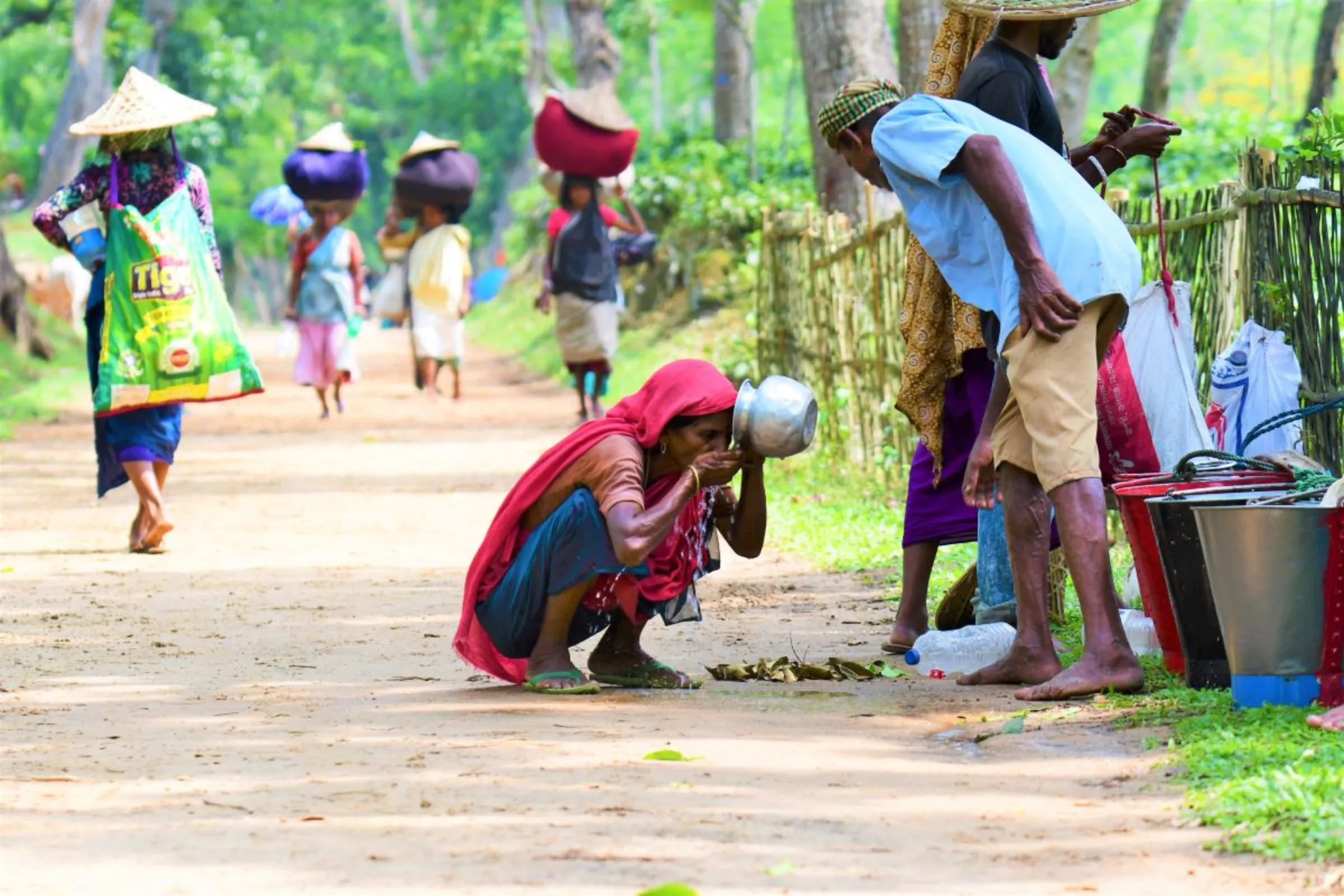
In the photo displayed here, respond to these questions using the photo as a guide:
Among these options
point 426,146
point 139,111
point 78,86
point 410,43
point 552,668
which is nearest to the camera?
point 552,668

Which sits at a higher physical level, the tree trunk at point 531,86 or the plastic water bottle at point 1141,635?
the tree trunk at point 531,86

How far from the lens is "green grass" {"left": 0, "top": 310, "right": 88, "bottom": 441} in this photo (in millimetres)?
17250

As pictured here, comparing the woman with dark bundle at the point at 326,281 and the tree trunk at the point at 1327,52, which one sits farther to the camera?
the tree trunk at the point at 1327,52

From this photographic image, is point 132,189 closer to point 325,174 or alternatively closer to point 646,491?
point 646,491

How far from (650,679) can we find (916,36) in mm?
7591

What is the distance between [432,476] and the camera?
Answer: 12.6 metres

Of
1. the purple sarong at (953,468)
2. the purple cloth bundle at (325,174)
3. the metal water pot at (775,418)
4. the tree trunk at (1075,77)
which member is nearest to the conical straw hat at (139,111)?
the purple sarong at (953,468)

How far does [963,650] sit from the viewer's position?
5762 millimetres

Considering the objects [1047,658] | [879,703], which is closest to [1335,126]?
[1047,658]

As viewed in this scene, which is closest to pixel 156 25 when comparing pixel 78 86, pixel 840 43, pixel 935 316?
pixel 78 86

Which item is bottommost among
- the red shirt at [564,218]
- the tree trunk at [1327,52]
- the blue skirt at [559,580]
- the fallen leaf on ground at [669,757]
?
the fallen leaf on ground at [669,757]

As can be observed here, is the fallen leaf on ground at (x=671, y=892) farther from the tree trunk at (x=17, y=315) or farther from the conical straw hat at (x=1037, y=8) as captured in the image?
the tree trunk at (x=17, y=315)

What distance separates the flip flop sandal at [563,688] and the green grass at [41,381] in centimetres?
1094

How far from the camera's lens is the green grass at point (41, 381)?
17.2m
